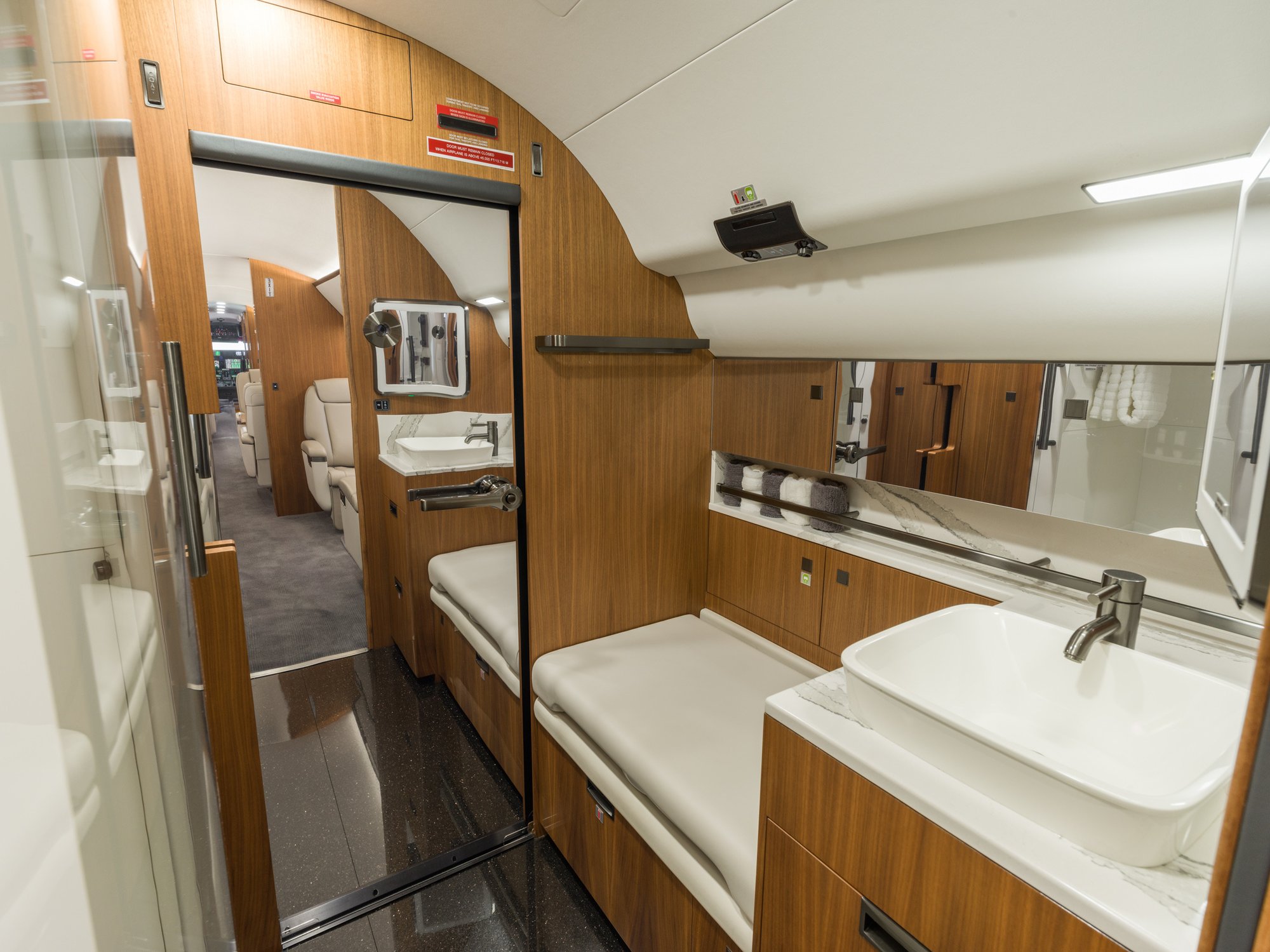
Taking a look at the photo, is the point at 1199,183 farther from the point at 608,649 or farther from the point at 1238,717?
the point at 608,649

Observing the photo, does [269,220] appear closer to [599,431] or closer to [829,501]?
[599,431]

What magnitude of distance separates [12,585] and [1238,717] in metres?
1.34

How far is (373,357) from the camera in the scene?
1.66 m

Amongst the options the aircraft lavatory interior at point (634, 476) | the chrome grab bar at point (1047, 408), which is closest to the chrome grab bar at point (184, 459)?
the aircraft lavatory interior at point (634, 476)

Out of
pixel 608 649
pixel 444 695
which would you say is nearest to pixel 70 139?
pixel 608 649

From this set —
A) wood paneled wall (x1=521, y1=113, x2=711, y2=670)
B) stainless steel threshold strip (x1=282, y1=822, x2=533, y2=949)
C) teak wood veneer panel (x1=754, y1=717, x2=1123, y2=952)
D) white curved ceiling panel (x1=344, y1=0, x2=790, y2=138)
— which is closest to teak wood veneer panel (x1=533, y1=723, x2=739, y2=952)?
stainless steel threshold strip (x1=282, y1=822, x2=533, y2=949)

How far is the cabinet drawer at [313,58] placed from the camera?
1.28 metres

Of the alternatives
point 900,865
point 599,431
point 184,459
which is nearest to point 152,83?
point 184,459

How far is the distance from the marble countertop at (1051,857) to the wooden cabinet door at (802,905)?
221 millimetres

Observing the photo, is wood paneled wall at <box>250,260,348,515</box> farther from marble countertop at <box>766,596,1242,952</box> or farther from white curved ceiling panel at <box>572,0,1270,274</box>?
marble countertop at <box>766,596,1242,952</box>

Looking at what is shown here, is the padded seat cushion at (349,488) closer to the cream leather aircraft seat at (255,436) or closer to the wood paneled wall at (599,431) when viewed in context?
the cream leather aircraft seat at (255,436)

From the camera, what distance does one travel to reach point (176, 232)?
4.11 ft

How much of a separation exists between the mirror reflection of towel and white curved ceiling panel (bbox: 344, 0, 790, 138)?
37.2 inches

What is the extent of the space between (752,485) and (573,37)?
133 cm
